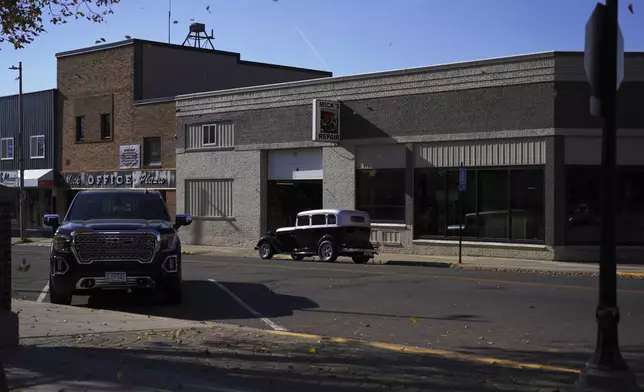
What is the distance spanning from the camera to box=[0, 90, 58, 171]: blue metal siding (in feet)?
134

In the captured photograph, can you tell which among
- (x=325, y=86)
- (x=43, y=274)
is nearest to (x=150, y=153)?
(x=325, y=86)

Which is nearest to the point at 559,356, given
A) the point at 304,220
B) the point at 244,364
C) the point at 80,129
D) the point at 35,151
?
the point at 244,364

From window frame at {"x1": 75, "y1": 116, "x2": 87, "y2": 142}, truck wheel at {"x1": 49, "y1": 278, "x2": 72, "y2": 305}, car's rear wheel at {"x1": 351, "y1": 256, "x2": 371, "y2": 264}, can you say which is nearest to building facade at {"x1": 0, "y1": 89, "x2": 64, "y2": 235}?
window frame at {"x1": 75, "y1": 116, "x2": 87, "y2": 142}

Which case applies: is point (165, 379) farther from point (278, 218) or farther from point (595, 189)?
point (278, 218)

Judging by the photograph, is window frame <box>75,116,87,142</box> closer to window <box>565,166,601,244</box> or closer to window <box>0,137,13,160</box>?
window <box>0,137,13,160</box>

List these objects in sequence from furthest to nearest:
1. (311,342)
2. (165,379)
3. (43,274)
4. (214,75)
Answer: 1. (214,75)
2. (43,274)
3. (311,342)
4. (165,379)

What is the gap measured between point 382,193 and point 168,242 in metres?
15.7

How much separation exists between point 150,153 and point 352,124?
12.8 metres

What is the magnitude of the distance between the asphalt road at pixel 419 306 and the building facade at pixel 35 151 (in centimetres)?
2230

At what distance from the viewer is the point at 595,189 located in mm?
23547

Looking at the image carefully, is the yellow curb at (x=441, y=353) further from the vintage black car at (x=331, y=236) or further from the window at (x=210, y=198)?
the window at (x=210, y=198)

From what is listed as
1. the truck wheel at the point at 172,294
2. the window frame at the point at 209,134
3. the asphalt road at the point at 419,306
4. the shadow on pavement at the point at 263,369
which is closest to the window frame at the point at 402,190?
the asphalt road at the point at 419,306

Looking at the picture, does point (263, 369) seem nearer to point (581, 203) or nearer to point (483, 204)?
point (581, 203)

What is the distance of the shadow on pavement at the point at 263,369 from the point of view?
23.1ft
